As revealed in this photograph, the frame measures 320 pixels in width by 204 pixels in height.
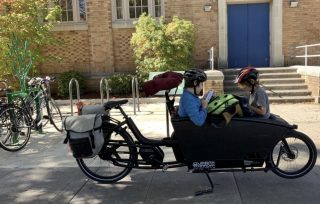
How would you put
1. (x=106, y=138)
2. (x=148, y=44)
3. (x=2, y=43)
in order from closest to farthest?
(x=106, y=138), (x=2, y=43), (x=148, y=44)

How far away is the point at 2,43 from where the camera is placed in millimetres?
11945

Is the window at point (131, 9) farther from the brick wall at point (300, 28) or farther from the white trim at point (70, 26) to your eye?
the brick wall at point (300, 28)

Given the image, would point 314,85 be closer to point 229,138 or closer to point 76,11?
point 229,138

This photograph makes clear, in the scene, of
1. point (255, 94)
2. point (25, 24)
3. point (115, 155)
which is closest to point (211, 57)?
point (25, 24)

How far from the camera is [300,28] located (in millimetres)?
14477

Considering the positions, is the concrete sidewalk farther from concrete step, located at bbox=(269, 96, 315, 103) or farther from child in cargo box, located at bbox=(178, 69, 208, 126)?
concrete step, located at bbox=(269, 96, 315, 103)

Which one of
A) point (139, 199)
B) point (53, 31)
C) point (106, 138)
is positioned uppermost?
point (53, 31)

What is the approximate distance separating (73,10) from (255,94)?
1151cm

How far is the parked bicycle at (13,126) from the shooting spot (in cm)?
735

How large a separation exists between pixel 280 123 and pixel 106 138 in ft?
7.03

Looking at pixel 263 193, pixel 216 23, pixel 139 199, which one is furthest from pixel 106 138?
pixel 216 23

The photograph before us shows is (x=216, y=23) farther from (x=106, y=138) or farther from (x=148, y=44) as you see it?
(x=106, y=138)

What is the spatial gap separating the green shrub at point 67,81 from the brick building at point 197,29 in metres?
0.70

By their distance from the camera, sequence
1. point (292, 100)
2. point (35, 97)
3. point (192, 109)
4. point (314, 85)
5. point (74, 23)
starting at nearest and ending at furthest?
point (192, 109), point (35, 97), point (314, 85), point (292, 100), point (74, 23)
